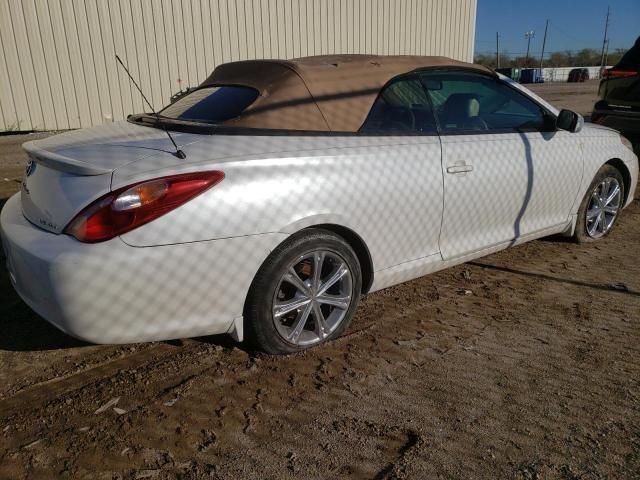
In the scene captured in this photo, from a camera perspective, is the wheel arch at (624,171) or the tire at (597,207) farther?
the wheel arch at (624,171)

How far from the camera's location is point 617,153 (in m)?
4.76

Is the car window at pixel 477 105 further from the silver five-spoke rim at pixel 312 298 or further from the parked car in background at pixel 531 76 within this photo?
the parked car in background at pixel 531 76

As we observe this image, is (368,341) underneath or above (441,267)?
underneath

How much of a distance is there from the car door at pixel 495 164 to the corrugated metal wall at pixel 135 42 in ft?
29.9

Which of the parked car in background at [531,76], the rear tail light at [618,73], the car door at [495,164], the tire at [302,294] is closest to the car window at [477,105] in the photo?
the car door at [495,164]

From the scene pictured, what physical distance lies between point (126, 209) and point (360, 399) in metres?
1.39

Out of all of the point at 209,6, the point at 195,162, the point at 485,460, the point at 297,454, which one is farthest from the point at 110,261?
the point at 209,6

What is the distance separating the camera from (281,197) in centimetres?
267

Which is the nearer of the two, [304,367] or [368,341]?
[304,367]

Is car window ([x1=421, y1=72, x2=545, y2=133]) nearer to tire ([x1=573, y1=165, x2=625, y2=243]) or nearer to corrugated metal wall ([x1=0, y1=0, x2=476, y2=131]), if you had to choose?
tire ([x1=573, y1=165, x2=625, y2=243])

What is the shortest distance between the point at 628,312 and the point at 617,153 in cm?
181

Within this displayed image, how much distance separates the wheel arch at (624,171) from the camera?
4797mm

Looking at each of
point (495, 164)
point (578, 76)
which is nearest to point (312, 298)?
point (495, 164)

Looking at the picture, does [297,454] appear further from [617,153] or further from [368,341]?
[617,153]
